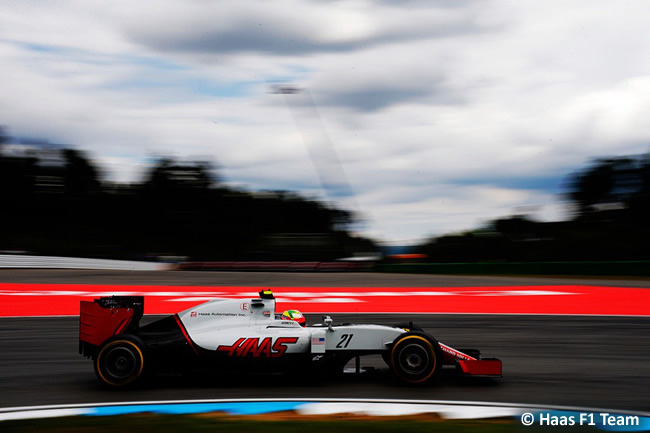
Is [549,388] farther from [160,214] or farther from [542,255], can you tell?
[160,214]

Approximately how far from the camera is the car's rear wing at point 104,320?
6.20 m

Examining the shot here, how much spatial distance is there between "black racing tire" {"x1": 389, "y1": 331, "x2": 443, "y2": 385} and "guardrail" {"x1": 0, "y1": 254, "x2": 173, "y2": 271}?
28.3 meters

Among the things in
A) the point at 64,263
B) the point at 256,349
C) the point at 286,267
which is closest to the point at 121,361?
the point at 256,349

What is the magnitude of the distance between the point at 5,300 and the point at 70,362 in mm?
9735

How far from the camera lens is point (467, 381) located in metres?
6.35

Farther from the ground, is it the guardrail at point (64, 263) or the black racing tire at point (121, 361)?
the guardrail at point (64, 263)

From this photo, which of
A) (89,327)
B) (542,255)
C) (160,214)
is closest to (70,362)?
(89,327)

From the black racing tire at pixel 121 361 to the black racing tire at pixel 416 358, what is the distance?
7.56 feet

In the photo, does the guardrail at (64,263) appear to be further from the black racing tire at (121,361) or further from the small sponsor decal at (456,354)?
the small sponsor decal at (456,354)

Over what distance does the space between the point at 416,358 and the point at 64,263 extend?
3026 centimetres

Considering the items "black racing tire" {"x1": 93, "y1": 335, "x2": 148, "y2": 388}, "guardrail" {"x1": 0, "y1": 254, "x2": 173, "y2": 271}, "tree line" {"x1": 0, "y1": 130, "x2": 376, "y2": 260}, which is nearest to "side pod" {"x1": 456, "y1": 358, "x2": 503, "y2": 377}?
"black racing tire" {"x1": 93, "y1": 335, "x2": 148, "y2": 388}

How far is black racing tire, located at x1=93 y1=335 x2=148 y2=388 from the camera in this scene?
598 cm

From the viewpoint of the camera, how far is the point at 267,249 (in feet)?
153

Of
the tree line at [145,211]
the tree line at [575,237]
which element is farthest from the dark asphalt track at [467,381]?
the tree line at [145,211]
